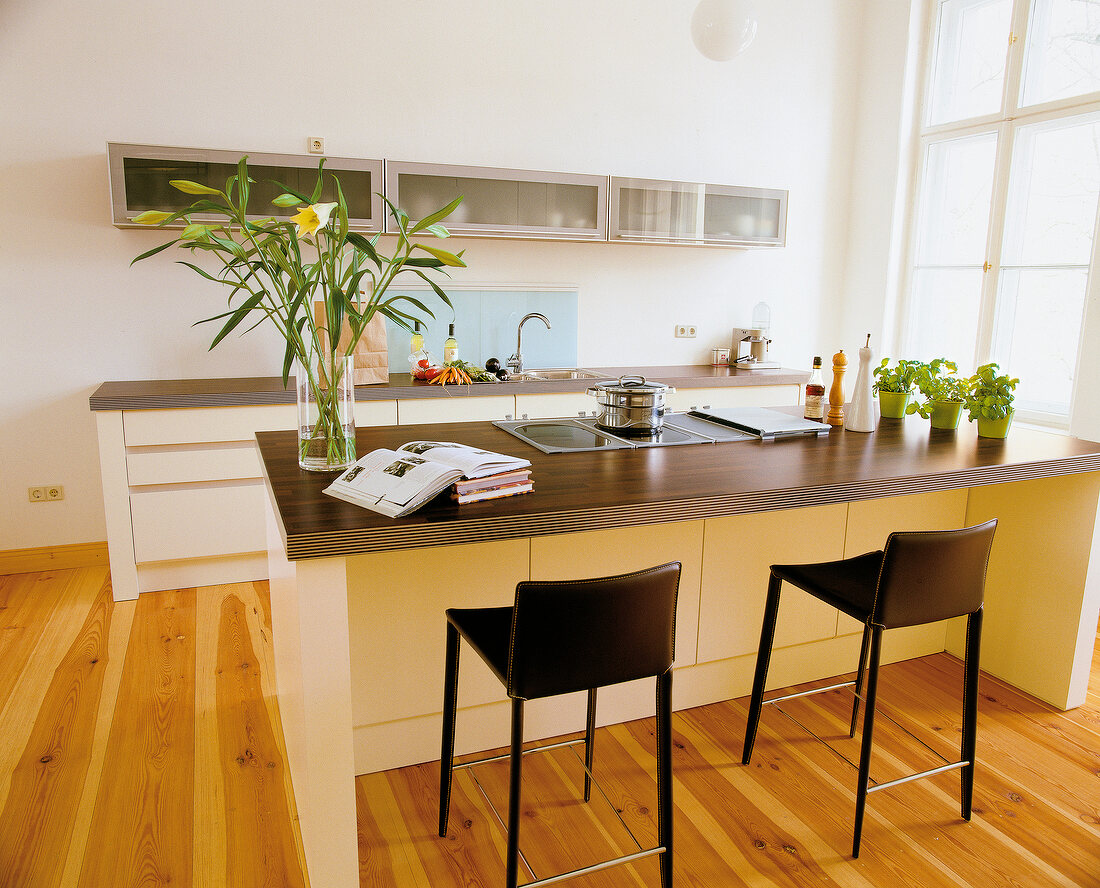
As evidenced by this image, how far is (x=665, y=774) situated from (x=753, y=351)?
369 cm

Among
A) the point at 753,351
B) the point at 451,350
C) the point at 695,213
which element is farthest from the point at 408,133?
the point at 753,351

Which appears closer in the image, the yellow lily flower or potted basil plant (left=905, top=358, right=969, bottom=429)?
the yellow lily flower

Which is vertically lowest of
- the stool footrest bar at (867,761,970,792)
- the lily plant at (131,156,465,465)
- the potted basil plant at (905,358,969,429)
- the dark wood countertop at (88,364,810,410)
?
the stool footrest bar at (867,761,970,792)

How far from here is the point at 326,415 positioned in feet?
6.35

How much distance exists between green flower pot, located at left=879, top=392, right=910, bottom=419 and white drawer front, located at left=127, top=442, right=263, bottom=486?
248cm

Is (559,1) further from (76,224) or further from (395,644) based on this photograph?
(395,644)

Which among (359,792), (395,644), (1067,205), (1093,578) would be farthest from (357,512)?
(1067,205)

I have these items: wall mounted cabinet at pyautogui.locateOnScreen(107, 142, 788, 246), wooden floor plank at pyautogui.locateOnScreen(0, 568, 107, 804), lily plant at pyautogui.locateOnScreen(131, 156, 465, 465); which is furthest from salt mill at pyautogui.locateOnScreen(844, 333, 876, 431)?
wooden floor plank at pyautogui.locateOnScreen(0, 568, 107, 804)

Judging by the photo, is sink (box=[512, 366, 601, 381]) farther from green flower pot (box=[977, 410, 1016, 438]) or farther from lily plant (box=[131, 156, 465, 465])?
lily plant (box=[131, 156, 465, 465])

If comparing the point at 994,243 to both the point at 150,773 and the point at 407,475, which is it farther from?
the point at 150,773

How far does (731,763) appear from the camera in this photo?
230 centimetres

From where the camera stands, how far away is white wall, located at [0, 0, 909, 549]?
3.59m

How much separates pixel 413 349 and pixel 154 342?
1.26 metres

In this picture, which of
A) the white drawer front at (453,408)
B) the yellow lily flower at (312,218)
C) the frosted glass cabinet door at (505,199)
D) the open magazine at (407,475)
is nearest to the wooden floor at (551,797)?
the open magazine at (407,475)
